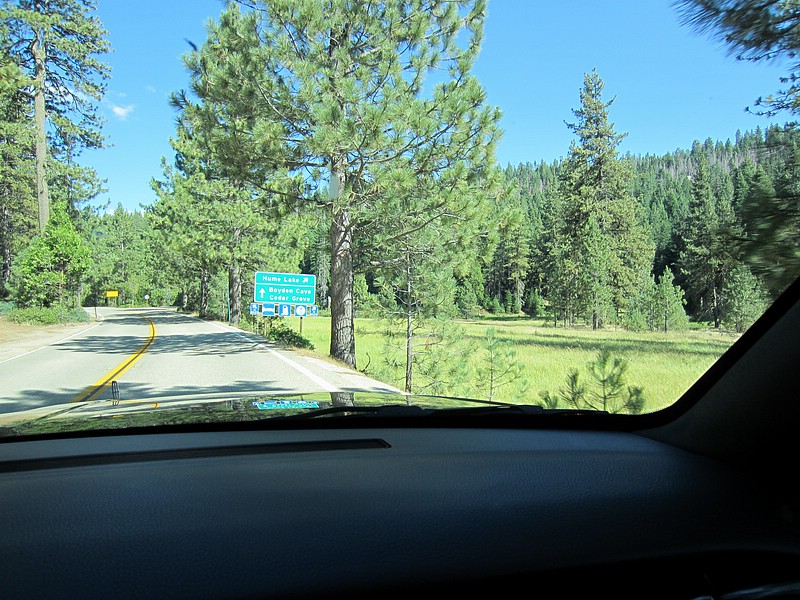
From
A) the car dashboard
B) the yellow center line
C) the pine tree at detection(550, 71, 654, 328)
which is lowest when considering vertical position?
the yellow center line

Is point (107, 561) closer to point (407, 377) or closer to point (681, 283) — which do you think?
point (681, 283)

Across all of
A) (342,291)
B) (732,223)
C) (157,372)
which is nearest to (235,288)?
(342,291)

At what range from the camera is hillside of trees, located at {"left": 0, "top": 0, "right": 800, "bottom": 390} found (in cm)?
320

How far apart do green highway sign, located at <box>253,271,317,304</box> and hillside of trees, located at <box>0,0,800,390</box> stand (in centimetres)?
277

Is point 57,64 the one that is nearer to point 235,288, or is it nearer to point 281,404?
point 235,288

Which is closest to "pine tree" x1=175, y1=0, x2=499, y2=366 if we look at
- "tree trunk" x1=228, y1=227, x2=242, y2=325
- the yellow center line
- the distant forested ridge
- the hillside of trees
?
the hillside of trees

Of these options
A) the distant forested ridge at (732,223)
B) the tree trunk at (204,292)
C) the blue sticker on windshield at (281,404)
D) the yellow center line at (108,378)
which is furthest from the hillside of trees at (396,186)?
the tree trunk at (204,292)

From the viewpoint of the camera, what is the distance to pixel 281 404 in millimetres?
3242

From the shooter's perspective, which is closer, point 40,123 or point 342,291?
point 342,291

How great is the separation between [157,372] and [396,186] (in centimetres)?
648

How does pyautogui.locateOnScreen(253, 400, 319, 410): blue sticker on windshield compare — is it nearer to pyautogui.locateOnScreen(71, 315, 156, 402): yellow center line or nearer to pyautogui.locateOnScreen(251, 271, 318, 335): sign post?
pyautogui.locateOnScreen(71, 315, 156, 402): yellow center line

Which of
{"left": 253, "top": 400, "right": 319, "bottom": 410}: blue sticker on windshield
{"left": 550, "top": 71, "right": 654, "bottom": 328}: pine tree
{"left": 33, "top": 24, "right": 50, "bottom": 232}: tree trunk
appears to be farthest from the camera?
{"left": 33, "top": 24, "right": 50, "bottom": 232}: tree trunk

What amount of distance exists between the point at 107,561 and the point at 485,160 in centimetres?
1310

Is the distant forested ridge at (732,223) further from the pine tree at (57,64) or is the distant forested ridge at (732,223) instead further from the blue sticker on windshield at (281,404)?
the pine tree at (57,64)
